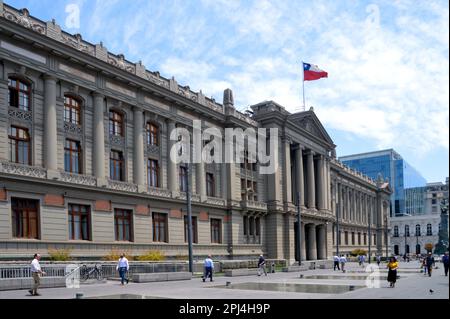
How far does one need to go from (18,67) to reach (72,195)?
29.9 feet

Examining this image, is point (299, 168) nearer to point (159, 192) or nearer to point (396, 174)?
point (159, 192)

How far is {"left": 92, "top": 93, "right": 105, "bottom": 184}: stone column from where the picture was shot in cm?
4000

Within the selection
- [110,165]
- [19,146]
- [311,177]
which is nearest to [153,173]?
[110,165]

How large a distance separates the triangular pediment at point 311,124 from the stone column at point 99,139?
103ft

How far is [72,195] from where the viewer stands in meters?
37.6

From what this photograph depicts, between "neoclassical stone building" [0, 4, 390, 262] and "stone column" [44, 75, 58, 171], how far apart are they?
0.22 ft

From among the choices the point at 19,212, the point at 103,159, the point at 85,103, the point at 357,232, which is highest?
the point at 85,103

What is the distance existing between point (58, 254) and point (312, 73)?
124 feet

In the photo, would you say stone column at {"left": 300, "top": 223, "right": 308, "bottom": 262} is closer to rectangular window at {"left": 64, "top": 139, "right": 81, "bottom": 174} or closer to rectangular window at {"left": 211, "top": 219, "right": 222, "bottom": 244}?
rectangular window at {"left": 211, "top": 219, "right": 222, "bottom": 244}

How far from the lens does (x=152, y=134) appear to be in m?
47.3

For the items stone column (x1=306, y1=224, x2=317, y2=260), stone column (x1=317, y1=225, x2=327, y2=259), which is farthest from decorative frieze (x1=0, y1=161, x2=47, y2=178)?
stone column (x1=317, y1=225, x2=327, y2=259)

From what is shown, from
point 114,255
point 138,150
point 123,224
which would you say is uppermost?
point 138,150
